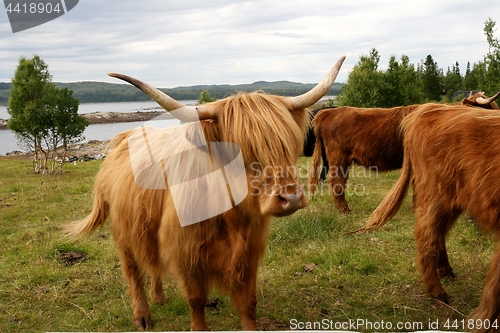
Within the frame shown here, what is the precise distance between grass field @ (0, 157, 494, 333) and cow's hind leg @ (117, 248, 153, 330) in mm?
120

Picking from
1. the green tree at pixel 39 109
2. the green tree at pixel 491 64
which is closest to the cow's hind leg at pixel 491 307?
the green tree at pixel 491 64

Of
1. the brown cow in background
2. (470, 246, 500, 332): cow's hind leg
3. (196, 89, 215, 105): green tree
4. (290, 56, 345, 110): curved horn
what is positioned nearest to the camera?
(290, 56, 345, 110): curved horn

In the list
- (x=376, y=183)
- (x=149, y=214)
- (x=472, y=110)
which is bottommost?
(x=376, y=183)

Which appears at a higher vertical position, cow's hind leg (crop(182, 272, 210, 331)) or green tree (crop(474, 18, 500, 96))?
green tree (crop(474, 18, 500, 96))

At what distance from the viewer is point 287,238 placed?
5.24m

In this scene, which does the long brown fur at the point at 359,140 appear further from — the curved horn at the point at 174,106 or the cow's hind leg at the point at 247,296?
the curved horn at the point at 174,106

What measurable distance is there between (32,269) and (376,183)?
23.2 feet

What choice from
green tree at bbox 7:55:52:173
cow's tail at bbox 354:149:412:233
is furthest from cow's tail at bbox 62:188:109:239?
green tree at bbox 7:55:52:173

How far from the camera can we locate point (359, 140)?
727cm

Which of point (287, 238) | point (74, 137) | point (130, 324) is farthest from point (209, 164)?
point (74, 137)

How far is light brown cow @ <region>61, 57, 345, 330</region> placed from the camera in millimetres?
2320

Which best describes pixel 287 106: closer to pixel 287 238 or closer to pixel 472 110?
pixel 472 110

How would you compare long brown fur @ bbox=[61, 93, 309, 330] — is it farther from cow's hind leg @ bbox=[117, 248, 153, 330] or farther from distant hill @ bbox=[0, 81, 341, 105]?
distant hill @ bbox=[0, 81, 341, 105]

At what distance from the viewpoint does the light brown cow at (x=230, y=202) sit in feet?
7.61
